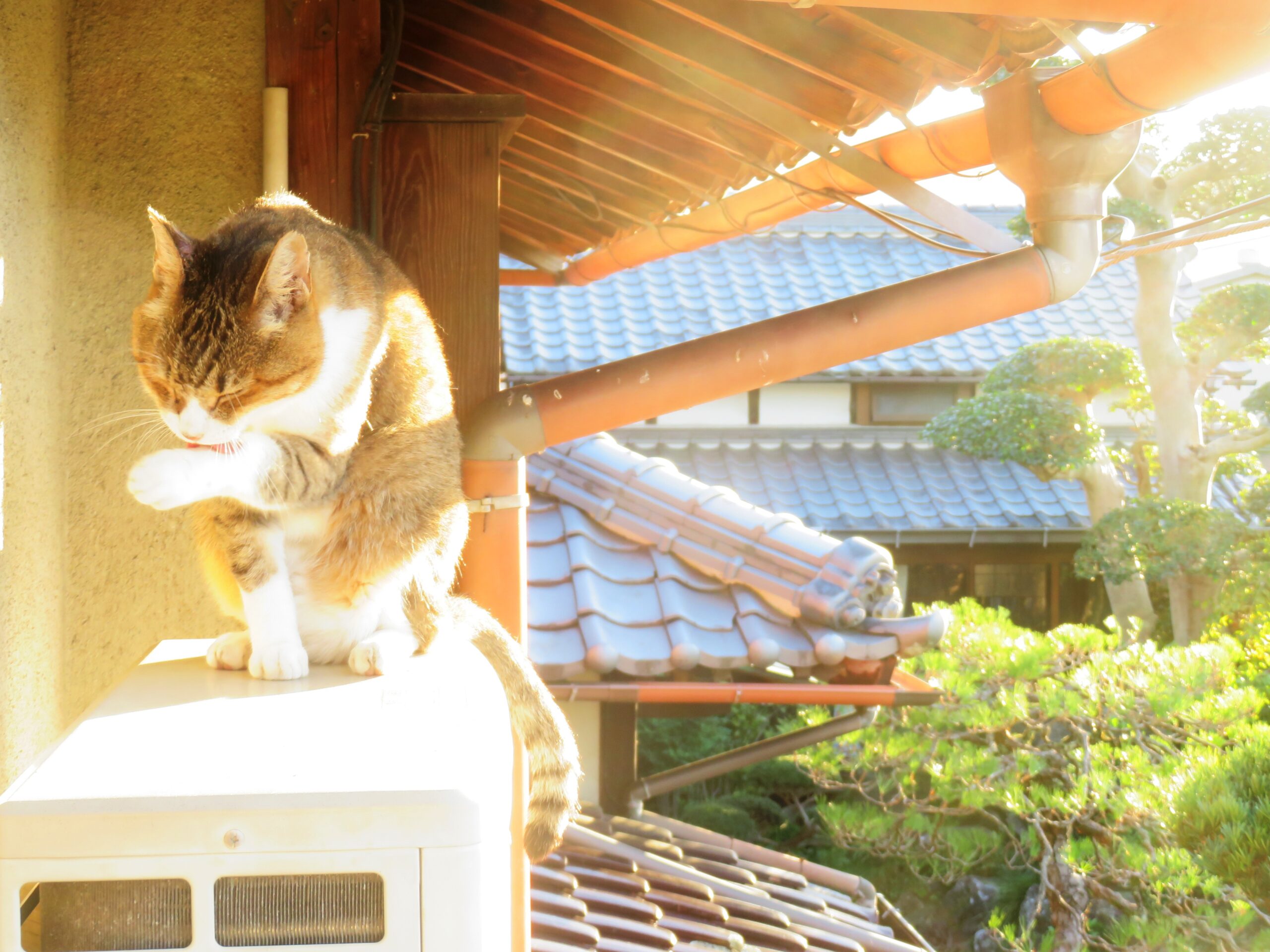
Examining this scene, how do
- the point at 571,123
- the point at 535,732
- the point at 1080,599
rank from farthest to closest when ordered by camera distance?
the point at 1080,599
the point at 571,123
the point at 535,732

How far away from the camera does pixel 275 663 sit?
1688mm

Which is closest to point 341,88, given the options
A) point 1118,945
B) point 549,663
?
point 549,663

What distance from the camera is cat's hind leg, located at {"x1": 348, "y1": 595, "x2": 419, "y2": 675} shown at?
173 centimetres

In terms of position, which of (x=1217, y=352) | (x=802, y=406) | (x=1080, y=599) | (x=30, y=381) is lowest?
(x=1080, y=599)

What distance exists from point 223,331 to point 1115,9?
150 centimetres

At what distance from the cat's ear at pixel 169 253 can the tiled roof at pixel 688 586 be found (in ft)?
9.60

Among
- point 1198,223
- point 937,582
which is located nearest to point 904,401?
point 937,582

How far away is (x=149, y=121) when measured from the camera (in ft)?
7.66

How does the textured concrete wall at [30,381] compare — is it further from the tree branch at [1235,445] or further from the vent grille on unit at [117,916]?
the tree branch at [1235,445]

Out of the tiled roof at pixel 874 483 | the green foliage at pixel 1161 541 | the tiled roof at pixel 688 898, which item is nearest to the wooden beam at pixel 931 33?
the tiled roof at pixel 688 898

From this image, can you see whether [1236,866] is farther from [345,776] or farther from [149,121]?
[149,121]

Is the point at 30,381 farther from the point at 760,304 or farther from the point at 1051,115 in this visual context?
the point at 760,304

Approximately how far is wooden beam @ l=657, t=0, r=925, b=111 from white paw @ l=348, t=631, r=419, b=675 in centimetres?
144

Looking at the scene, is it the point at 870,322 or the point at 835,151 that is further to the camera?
the point at 835,151
